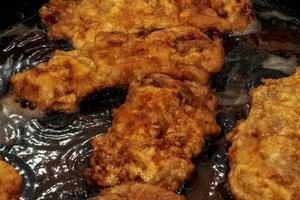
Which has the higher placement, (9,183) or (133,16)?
(133,16)

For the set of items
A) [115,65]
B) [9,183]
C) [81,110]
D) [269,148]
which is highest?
[115,65]

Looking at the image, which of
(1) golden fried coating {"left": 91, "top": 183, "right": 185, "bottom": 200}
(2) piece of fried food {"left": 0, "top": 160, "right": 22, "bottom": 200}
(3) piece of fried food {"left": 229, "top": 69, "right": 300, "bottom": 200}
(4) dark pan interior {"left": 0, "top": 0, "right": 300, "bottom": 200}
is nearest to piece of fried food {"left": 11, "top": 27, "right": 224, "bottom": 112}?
(4) dark pan interior {"left": 0, "top": 0, "right": 300, "bottom": 200}

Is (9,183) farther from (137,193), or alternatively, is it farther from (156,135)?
(156,135)

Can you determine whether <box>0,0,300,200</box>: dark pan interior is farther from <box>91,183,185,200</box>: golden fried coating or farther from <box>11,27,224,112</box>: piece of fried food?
<box>91,183,185,200</box>: golden fried coating

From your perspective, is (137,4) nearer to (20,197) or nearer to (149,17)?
(149,17)

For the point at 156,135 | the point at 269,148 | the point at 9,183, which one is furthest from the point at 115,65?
the point at 269,148

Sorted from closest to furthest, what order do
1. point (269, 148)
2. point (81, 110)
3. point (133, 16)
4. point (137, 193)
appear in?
1. point (137, 193)
2. point (269, 148)
3. point (81, 110)
4. point (133, 16)

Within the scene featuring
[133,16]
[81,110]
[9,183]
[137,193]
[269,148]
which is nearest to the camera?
[137,193]

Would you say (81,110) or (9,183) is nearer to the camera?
(9,183)
